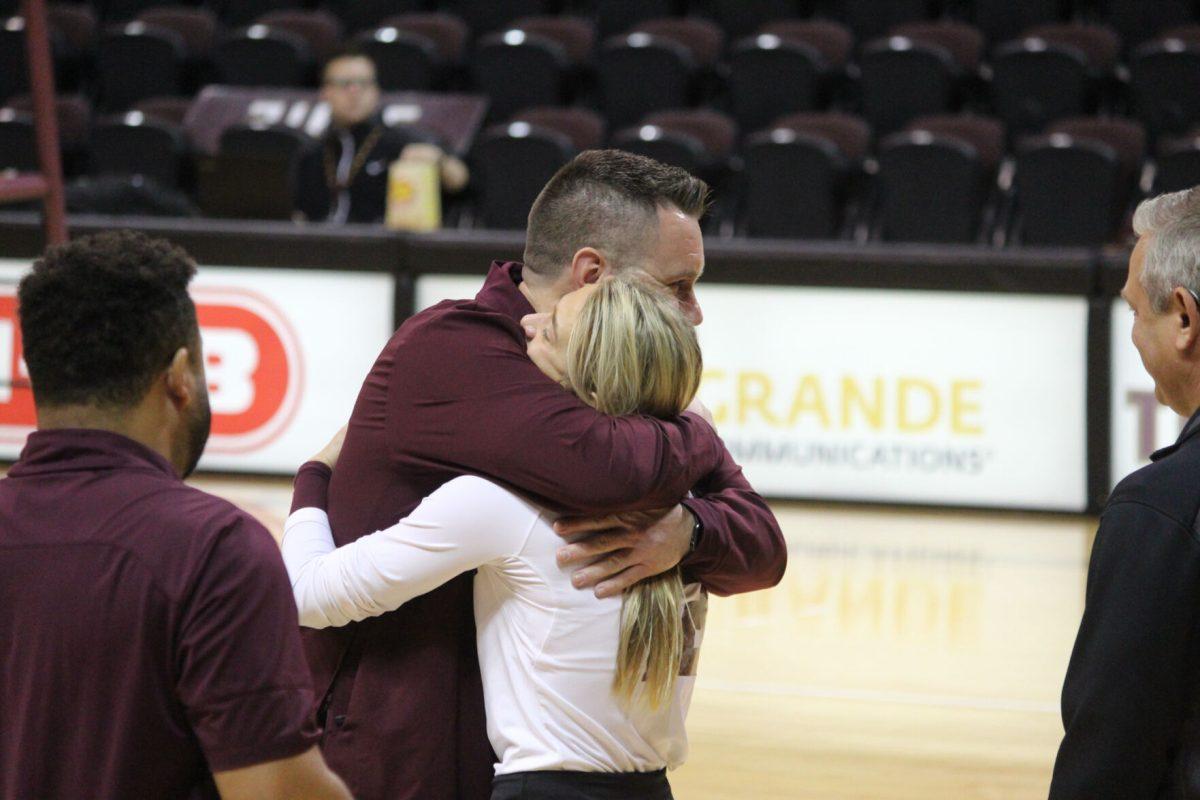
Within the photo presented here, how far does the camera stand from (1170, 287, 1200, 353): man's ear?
1.76 metres

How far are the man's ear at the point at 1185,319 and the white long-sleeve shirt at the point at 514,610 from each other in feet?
2.35

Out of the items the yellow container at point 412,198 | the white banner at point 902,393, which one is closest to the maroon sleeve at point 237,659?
the white banner at point 902,393

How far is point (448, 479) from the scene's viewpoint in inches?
73.9

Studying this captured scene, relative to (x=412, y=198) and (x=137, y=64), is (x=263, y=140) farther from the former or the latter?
(x=137, y=64)

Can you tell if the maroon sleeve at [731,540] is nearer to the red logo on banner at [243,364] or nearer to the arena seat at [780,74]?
the red logo on banner at [243,364]

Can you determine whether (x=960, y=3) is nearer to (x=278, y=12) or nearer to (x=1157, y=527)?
(x=278, y=12)

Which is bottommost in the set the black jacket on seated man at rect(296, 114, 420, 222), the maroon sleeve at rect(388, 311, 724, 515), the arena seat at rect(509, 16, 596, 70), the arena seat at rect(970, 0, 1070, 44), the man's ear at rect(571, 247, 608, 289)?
the black jacket on seated man at rect(296, 114, 420, 222)

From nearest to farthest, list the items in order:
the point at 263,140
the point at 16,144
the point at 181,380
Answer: the point at 181,380 < the point at 263,140 < the point at 16,144

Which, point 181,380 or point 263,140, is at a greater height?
point 181,380

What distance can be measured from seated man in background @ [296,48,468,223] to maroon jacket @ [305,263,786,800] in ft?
21.7

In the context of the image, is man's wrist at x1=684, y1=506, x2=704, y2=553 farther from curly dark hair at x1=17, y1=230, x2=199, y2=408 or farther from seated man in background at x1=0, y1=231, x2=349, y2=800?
curly dark hair at x1=17, y1=230, x2=199, y2=408

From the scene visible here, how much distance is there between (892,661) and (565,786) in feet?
10.9

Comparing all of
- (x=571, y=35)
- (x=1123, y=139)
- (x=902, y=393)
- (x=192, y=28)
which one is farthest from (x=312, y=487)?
(x=192, y=28)

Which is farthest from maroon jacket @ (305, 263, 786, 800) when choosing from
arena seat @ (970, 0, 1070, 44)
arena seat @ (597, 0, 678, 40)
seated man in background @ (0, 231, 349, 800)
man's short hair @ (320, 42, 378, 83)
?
arena seat @ (597, 0, 678, 40)
